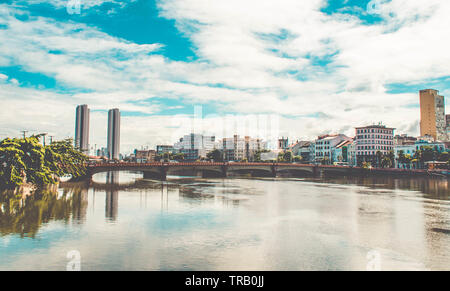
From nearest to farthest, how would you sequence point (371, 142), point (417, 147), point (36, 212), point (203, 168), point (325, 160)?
point (36, 212) < point (203, 168) < point (417, 147) < point (371, 142) < point (325, 160)

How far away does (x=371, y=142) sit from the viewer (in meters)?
147

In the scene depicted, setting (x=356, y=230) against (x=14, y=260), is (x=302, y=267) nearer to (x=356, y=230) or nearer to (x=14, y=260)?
(x=356, y=230)

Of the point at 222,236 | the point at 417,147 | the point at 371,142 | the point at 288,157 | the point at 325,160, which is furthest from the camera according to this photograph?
the point at 288,157

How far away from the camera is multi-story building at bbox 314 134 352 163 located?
547ft

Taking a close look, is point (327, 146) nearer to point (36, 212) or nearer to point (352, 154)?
point (352, 154)

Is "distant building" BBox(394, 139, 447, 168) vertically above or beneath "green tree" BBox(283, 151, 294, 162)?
above

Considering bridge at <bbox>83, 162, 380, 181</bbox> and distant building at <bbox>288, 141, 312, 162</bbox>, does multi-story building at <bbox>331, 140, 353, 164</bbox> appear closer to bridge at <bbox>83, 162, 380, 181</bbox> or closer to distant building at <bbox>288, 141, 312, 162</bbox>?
distant building at <bbox>288, 141, 312, 162</bbox>

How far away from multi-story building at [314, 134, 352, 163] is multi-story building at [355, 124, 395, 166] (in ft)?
56.6

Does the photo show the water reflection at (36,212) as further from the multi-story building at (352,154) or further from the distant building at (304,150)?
the distant building at (304,150)

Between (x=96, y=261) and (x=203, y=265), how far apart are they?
6.59 metres

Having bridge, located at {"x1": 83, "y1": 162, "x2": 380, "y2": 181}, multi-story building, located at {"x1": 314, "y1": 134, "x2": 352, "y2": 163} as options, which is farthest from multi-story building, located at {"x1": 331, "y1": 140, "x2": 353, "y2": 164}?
bridge, located at {"x1": 83, "y1": 162, "x2": 380, "y2": 181}

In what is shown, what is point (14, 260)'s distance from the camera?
67.7ft

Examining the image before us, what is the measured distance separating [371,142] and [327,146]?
84.5 ft

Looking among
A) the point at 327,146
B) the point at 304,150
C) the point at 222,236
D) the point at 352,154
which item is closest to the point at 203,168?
the point at 222,236
